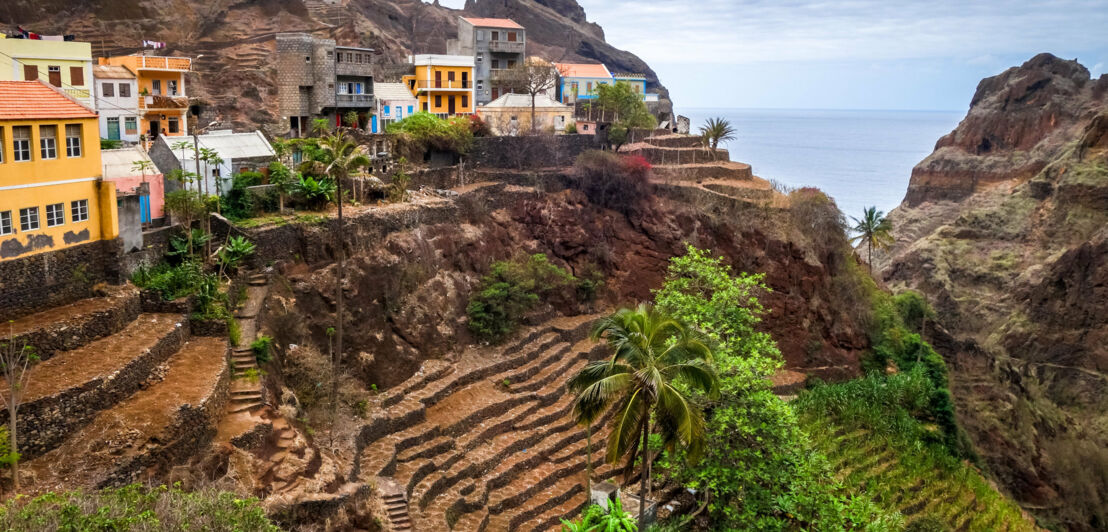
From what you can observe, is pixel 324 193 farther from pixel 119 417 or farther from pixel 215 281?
pixel 119 417

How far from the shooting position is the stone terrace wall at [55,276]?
2247cm

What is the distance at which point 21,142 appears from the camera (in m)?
22.7

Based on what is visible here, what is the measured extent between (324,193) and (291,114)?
1414 centimetres

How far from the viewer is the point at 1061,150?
2817 inches

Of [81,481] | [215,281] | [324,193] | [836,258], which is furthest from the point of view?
[836,258]

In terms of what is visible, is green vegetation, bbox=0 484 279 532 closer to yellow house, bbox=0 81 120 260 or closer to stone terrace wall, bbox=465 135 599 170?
yellow house, bbox=0 81 120 260

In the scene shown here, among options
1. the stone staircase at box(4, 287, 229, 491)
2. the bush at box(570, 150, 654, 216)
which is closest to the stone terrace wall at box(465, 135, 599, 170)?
the bush at box(570, 150, 654, 216)

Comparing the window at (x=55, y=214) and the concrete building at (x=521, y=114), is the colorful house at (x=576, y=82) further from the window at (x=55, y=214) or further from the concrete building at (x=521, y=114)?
the window at (x=55, y=214)

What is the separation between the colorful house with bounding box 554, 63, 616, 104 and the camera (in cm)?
6444

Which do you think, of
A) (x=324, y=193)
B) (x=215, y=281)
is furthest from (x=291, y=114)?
(x=215, y=281)

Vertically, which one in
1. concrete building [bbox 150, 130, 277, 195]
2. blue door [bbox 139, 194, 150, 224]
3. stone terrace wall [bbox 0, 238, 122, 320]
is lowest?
stone terrace wall [bbox 0, 238, 122, 320]

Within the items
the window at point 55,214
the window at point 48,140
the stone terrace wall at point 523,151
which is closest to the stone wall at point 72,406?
the window at point 55,214

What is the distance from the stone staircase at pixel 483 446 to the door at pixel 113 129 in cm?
1811

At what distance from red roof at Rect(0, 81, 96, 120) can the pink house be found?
3.94 m
